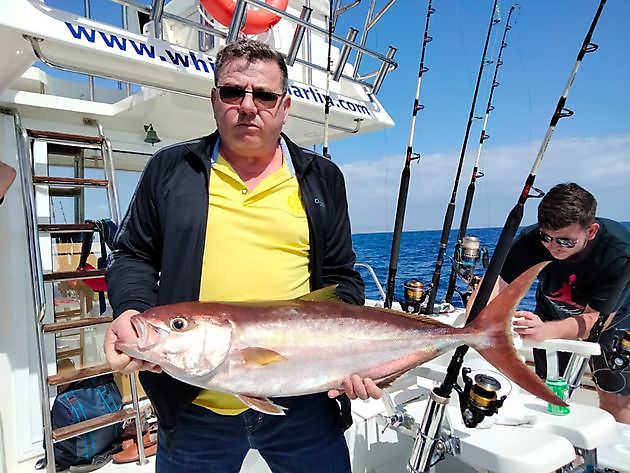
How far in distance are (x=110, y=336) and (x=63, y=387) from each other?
269 cm

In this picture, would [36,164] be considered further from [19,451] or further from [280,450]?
[280,450]

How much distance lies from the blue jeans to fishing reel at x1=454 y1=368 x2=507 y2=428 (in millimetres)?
648

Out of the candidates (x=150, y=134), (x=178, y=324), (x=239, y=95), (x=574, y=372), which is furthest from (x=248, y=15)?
(x=574, y=372)

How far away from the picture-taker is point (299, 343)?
1424 millimetres

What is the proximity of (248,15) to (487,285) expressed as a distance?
2.63 metres

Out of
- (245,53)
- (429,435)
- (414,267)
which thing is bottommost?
(414,267)

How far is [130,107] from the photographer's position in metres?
3.61

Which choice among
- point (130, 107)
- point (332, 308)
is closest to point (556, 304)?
point (332, 308)

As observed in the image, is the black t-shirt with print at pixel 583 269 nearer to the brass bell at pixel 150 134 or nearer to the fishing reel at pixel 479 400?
the fishing reel at pixel 479 400

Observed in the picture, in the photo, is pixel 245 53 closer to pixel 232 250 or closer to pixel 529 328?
pixel 232 250


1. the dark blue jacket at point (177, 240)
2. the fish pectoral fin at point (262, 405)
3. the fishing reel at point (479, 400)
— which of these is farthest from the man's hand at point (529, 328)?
the fish pectoral fin at point (262, 405)

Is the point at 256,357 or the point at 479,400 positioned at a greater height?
the point at 256,357

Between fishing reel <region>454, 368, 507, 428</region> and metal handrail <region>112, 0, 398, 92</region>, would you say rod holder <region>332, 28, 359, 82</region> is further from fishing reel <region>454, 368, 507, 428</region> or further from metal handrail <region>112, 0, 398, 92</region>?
fishing reel <region>454, 368, 507, 428</region>

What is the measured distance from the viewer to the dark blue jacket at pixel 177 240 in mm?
1545
